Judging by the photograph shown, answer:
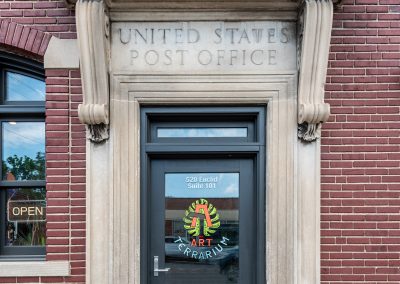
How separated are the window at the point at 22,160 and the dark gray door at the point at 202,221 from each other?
3.97 ft

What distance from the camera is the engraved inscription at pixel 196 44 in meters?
4.19

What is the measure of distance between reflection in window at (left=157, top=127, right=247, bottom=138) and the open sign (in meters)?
1.47

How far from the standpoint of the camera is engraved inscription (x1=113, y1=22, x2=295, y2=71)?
4.19 metres

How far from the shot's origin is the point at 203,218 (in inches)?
173

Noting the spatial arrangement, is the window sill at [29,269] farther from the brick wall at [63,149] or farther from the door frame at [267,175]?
the door frame at [267,175]

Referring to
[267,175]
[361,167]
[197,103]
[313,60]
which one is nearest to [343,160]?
[361,167]

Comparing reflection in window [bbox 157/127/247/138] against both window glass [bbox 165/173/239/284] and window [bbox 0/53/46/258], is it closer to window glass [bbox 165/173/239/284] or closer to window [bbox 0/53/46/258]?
window glass [bbox 165/173/239/284]

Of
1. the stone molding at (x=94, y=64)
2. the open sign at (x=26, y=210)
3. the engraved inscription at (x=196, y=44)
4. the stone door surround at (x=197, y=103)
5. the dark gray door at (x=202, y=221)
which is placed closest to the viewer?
the stone molding at (x=94, y=64)

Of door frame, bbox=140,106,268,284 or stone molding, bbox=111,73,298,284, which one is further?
door frame, bbox=140,106,268,284

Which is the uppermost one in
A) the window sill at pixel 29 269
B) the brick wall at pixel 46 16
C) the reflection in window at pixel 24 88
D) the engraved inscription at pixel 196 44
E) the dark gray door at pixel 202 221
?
the brick wall at pixel 46 16

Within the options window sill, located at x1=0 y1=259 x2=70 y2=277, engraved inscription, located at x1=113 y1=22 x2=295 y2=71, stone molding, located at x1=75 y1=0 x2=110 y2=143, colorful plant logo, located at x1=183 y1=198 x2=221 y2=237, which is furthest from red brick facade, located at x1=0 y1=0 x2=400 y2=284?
colorful plant logo, located at x1=183 y1=198 x2=221 y2=237

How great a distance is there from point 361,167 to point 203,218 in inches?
65.7

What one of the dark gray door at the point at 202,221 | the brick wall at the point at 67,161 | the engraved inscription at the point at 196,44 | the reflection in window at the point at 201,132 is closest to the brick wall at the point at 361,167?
the engraved inscription at the point at 196,44

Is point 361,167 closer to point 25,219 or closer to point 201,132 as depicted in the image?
point 201,132
